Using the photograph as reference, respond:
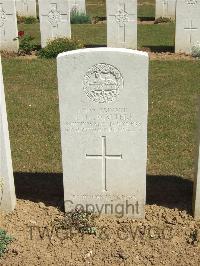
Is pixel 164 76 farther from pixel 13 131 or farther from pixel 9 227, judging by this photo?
pixel 9 227

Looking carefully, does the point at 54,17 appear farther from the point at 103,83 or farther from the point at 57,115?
the point at 103,83

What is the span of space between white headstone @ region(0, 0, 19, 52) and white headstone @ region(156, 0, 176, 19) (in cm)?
752

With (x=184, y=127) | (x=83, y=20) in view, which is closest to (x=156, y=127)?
(x=184, y=127)

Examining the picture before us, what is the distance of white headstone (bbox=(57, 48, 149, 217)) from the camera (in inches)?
164

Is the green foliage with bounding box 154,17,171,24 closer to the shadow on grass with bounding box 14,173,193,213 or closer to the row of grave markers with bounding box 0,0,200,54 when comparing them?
the row of grave markers with bounding box 0,0,200,54

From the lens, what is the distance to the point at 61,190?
5.48 m

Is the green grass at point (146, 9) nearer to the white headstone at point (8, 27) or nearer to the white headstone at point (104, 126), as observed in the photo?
the white headstone at point (8, 27)

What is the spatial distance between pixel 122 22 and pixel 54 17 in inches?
76.8

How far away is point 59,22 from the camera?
40.4ft

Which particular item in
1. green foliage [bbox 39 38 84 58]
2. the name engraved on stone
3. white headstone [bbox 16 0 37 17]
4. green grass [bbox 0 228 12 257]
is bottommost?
green grass [bbox 0 228 12 257]

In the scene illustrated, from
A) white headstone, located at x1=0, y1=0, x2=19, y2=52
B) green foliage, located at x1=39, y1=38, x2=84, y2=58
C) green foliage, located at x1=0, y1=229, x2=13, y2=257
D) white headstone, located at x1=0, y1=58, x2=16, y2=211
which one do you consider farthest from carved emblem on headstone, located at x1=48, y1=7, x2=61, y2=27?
green foliage, located at x1=0, y1=229, x2=13, y2=257

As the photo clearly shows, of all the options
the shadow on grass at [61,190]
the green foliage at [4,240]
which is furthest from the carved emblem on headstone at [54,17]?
the green foliage at [4,240]

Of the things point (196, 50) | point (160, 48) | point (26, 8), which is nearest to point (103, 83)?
point (196, 50)

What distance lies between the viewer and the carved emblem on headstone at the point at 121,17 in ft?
40.2
